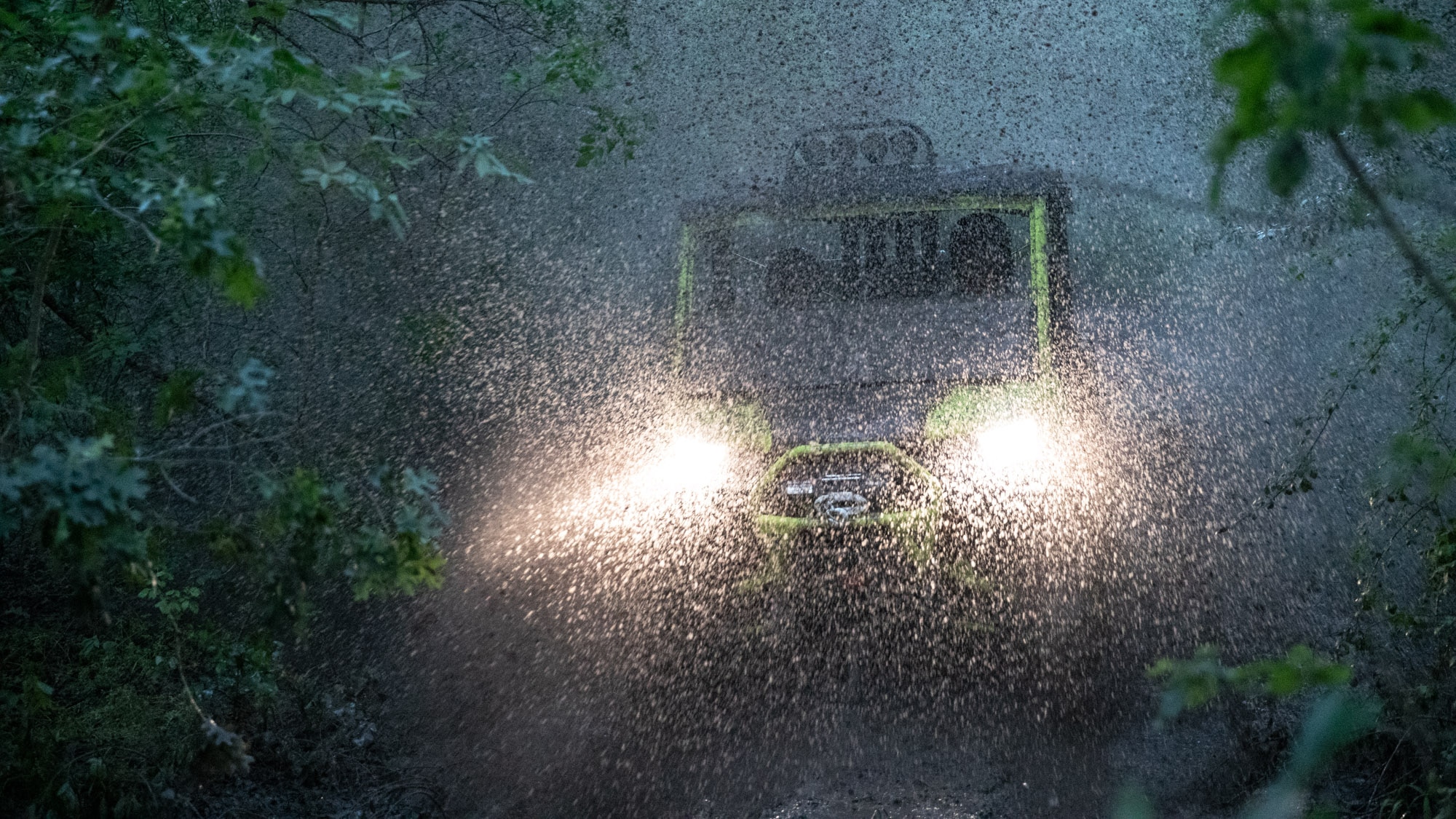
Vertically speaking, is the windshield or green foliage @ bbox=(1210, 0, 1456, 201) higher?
the windshield

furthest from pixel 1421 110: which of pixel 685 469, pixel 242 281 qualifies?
pixel 685 469

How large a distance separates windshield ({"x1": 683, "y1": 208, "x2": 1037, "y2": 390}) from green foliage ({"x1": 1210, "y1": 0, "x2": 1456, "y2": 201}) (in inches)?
165

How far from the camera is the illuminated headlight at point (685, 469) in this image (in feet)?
19.0

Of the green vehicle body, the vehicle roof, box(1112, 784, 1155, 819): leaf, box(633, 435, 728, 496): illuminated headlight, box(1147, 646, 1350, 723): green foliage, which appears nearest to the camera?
box(1112, 784, 1155, 819): leaf

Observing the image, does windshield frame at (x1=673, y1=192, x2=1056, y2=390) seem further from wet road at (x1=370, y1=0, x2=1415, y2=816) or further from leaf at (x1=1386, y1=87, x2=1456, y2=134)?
leaf at (x1=1386, y1=87, x2=1456, y2=134)

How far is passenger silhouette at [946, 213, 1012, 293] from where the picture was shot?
5.86 metres

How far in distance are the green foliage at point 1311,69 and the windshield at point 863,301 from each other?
13.7ft

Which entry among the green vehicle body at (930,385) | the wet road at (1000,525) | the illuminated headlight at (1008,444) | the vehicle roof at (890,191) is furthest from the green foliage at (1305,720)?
the vehicle roof at (890,191)

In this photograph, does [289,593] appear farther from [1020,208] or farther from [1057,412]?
[1020,208]

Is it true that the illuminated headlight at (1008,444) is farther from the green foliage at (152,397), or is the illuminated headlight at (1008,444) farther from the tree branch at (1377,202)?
the tree branch at (1377,202)

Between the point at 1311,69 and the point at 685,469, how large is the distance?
552 cm

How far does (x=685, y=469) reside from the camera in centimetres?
668

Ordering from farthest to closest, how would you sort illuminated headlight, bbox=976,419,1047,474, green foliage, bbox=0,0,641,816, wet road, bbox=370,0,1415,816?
illuminated headlight, bbox=976,419,1047,474 → wet road, bbox=370,0,1415,816 → green foliage, bbox=0,0,641,816

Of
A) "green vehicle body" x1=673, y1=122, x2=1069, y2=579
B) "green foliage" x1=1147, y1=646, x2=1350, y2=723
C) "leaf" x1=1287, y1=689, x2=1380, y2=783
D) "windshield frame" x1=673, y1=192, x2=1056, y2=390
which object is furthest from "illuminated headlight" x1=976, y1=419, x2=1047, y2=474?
"leaf" x1=1287, y1=689, x2=1380, y2=783
